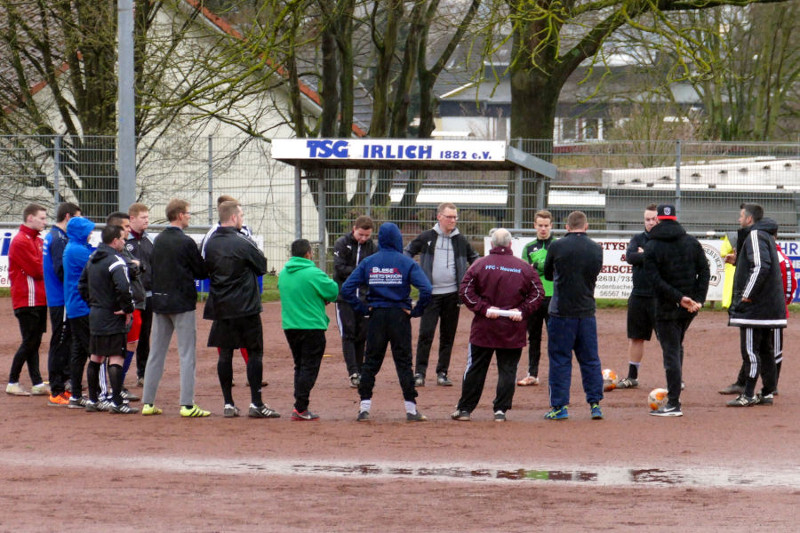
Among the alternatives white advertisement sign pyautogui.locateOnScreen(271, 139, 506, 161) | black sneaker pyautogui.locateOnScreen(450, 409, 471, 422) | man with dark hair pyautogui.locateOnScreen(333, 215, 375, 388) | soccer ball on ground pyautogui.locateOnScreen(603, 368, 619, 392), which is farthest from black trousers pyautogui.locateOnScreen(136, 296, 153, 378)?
white advertisement sign pyautogui.locateOnScreen(271, 139, 506, 161)

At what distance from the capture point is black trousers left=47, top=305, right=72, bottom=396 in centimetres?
1121

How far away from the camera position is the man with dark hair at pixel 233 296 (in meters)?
10.2

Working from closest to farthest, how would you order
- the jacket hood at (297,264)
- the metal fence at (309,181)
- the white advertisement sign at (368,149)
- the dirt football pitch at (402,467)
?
the dirt football pitch at (402,467)
the jacket hood at (297,264)
the white advertisement sign at (368,149)
the metal fence at (309,181)

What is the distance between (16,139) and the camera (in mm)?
21125

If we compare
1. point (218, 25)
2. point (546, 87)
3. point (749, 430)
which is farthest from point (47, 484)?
point (218, 25)

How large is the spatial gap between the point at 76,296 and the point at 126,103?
5.03 meters

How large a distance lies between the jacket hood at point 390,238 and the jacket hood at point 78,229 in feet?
8.95

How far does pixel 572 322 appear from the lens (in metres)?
10.5

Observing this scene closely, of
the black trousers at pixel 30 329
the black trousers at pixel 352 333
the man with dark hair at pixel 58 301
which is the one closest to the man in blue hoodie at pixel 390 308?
the black trousers at pixel 352 333

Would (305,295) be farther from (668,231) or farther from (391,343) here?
(668,231)

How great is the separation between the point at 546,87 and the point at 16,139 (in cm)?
977

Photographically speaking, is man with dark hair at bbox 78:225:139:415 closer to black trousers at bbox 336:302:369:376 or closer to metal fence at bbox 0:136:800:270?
black trousers at bbox 336:302:369:376

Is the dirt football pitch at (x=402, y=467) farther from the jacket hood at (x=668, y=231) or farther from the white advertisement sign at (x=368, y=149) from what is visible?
the white advertisement sign at (x=368, y=149)

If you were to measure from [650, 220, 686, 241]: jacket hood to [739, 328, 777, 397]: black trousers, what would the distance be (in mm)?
1268
